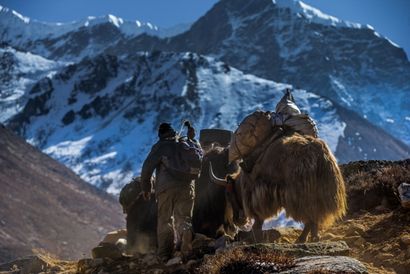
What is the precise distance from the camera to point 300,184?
6.54 m

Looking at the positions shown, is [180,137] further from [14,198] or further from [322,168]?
[14,198]

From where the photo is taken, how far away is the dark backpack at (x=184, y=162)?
744 cm

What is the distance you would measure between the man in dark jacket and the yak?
46 centimetres

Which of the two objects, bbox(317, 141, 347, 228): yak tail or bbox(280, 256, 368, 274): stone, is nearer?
bbox(280, 256, 368, 274): stone

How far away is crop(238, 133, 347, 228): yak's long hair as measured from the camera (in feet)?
21.4

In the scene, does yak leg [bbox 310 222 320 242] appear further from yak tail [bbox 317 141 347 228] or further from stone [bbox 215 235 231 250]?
stone [bbox 215 235 231 250]

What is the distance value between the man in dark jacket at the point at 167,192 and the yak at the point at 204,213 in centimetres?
46

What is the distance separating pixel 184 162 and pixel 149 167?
37 centimetres

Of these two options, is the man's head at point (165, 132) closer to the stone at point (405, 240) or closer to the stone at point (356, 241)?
the stone at point (356, 241)

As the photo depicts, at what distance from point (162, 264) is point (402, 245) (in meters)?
2.23

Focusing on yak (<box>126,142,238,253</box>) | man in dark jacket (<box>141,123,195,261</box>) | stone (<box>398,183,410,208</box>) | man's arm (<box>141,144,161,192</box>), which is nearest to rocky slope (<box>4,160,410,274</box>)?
stone (<box>398,183,410,208</box>)

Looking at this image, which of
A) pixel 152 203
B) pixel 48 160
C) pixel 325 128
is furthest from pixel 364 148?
pixel 152 203

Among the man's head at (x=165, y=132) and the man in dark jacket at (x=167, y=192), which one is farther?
the man's head at (x=165, y=132)

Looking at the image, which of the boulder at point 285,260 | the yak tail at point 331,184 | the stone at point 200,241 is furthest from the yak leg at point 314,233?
the stone at point 200,241
